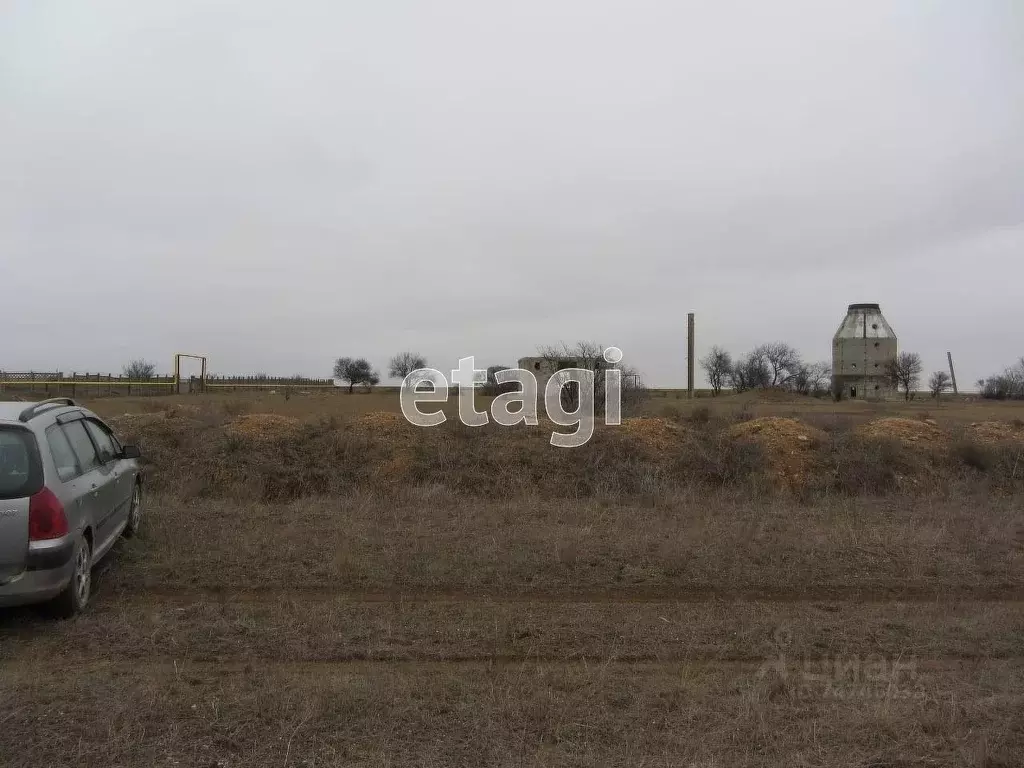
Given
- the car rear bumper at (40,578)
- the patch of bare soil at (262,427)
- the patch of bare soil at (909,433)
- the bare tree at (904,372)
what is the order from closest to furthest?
the car rear bumper at (40,578) < the patch of bare soil at (262,427) < the patch of bare soil at (909,433) < the bare tree at (904,372)

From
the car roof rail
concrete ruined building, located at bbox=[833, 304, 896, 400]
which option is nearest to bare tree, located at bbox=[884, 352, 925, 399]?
concrete ruined building, located at bbox=[833, 304, 896, 400]

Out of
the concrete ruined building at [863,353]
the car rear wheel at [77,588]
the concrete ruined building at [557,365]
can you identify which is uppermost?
the concrete ruined building at [863,353]

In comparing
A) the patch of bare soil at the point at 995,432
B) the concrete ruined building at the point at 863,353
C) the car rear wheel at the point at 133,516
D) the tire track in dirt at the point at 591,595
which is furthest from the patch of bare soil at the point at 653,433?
the concrete ruined building at the point at 863,353

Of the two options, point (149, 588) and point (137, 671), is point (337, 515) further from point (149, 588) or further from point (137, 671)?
point (137, 671)

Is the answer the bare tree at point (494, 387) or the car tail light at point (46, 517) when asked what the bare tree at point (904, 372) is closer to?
the bare tree at point (494, 387)

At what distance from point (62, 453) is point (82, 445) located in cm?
71

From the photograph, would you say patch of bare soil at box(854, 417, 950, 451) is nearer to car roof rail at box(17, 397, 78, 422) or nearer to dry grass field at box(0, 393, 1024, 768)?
dry grass field at box(0, 393, 1024, 768)

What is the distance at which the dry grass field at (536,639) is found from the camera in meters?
3.27

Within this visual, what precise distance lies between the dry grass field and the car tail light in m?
0.68

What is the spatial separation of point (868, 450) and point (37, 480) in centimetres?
1539

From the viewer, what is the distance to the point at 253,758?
10.2 ft

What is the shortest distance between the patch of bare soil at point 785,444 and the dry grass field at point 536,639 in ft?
12.5

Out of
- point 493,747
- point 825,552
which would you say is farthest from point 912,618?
point 493,747

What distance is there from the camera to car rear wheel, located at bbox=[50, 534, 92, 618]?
15.5 feet
